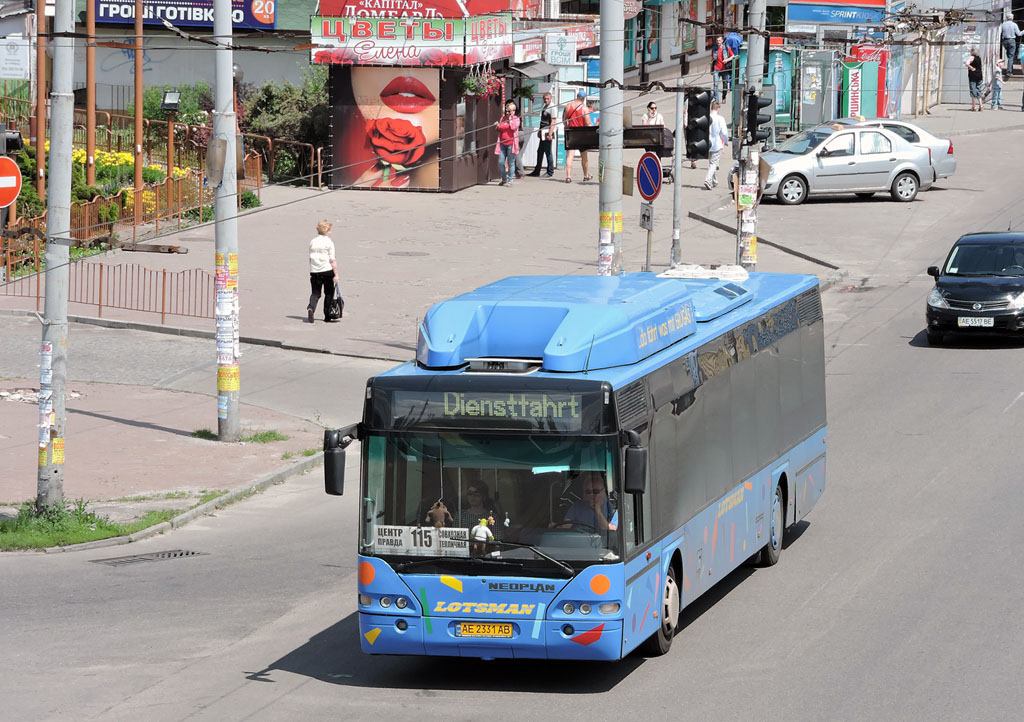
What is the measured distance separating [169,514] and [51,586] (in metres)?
2.71

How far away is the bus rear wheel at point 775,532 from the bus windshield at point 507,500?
4.14m

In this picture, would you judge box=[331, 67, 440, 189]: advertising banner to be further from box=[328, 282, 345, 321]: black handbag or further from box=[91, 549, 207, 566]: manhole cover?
box=[91, 549, 207, 566]: manhole cover

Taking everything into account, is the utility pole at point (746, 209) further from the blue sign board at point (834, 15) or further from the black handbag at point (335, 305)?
the blue sign board at point (834, 15)

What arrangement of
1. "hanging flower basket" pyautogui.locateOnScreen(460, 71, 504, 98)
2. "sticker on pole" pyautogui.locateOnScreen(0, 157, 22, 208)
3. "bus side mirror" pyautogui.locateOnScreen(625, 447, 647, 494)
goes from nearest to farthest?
1. "bus side mirror" pyautogui.locateOnScreen(625, 447, 647, 494)
2. "sticker on pole" pyautogui.locateOnScreen(0, 157, 22, 208)
3. "hanging flower basket" pyautogui.locateOnScreen(460, 71, 504, 98)

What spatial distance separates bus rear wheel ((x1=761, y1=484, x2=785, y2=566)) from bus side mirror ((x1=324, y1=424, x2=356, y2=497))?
4.99 meters

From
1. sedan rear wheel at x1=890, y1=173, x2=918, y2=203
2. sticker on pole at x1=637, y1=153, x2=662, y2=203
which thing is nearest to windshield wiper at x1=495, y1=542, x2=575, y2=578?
sticker on pole at x1=637, y1=153, x2=662, y2=203

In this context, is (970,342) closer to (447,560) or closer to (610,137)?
(610,137)

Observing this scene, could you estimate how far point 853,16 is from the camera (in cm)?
5125

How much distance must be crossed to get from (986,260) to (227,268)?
12429mm

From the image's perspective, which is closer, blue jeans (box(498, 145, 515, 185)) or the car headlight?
the car headlight

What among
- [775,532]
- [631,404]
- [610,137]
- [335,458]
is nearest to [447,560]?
[335,458]

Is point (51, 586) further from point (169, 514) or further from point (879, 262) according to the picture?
point (879, 262)

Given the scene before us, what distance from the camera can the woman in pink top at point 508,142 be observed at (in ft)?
135

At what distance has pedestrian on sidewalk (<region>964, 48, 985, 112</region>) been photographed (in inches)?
2101
